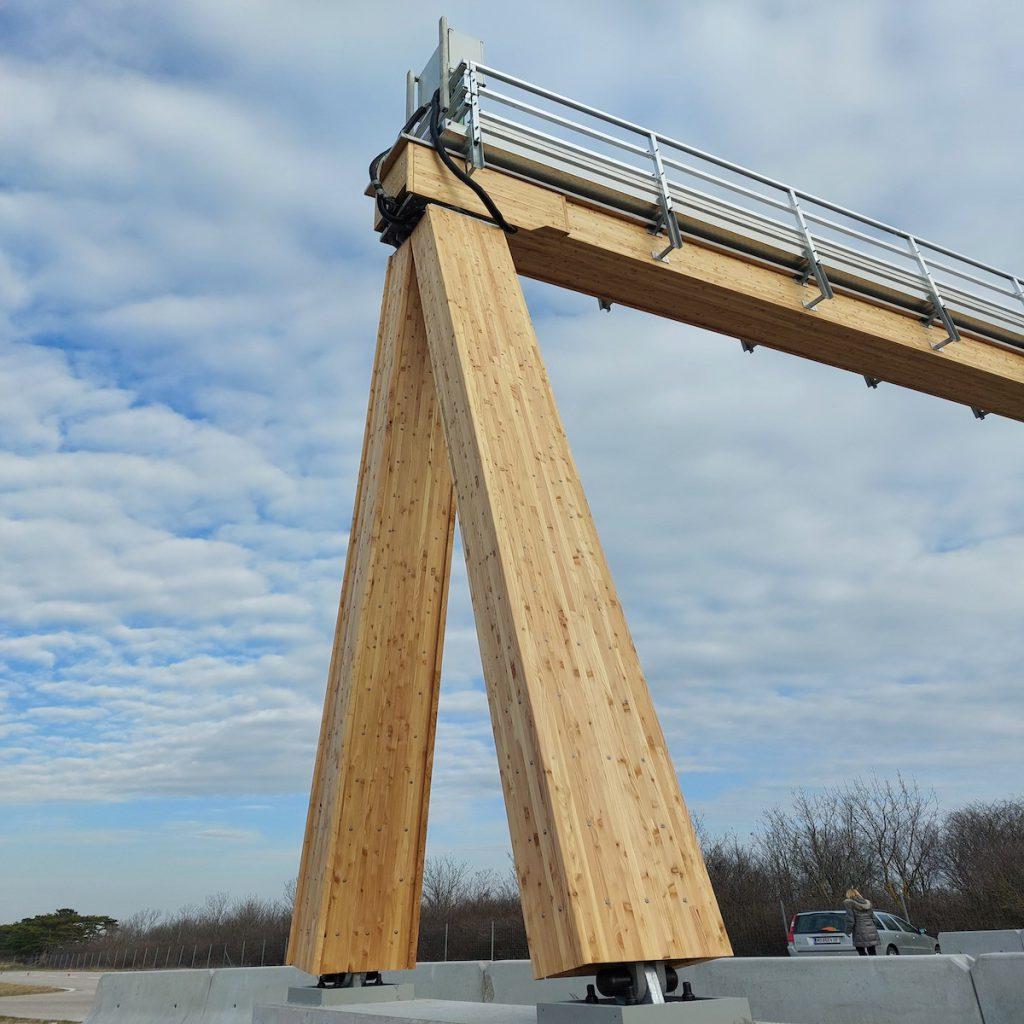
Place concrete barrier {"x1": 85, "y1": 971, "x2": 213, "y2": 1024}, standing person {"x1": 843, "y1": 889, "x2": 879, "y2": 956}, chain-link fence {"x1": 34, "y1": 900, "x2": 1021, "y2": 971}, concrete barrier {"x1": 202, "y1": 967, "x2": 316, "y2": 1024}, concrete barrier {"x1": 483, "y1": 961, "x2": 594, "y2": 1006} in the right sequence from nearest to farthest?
concrete barrier {"x1": 202, "y1": 967, "x2": 316, "y2": 1024}
concrete barrier {"x1": 85, "y1": 971, "x2": 213, "y2": 1024}
concrete barrier {"x1": 483, "y1": 961, "x2": 594, "y2": 1006}
standing person {"x1": 843, "y1": 889, "x2": 879, "y2": 956}
chain-link fence {"x1": 34, "y1": 900, "x2": 1021, "y2": 971}

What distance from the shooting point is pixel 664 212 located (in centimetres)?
764

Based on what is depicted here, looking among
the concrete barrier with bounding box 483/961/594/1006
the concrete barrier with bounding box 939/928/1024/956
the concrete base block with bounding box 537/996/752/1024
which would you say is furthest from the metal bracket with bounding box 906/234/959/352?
the concrete barrier with bounding box 939/928/1024/956

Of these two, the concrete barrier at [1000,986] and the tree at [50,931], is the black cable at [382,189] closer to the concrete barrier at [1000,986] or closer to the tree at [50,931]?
the concrete barrier at [1000,986]

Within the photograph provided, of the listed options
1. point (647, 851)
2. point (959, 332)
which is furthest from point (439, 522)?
point (959, 332)

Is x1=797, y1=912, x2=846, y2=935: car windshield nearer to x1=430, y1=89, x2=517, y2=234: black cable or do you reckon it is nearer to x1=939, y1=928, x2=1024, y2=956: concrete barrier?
x1=939, y1=928, x2=1024, y2=956: concrete barrier

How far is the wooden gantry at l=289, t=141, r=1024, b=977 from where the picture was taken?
3680mm

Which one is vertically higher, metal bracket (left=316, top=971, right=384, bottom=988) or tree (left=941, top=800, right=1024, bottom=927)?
tree (left=941, top=800, right=1024, bottom=927)

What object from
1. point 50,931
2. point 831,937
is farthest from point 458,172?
point 50,931

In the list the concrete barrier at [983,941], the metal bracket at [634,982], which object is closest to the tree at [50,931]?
the concrete barrier at [983,941]

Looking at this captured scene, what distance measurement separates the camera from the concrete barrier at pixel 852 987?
6.62 meters

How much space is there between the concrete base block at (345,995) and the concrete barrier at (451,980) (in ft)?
18.2

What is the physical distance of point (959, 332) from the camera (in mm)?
9562

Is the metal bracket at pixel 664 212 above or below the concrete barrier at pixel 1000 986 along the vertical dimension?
above

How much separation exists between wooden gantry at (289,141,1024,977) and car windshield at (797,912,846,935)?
9.20 meters
